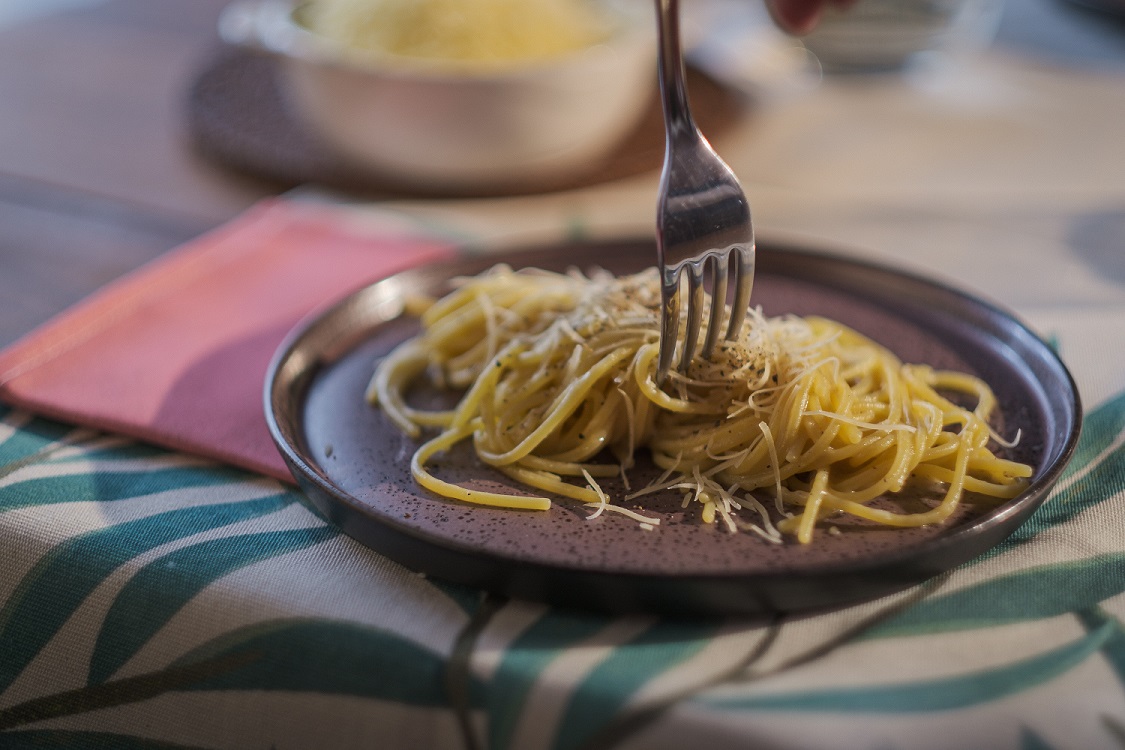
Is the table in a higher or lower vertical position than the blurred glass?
lower

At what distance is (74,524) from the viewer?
1.09m

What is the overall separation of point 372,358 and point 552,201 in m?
0.77

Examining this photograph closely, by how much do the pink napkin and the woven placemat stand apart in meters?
0.17

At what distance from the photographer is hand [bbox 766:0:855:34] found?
5.88 feet

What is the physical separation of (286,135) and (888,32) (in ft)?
4.70

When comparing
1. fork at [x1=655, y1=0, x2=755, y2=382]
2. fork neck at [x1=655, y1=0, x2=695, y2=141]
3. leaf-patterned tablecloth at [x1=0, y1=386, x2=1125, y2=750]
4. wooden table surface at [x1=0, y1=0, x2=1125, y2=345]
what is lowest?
wooden table surface at [x1=0, y1=0, x2=1125, y2=345]

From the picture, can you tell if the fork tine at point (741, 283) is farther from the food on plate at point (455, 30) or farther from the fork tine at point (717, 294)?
the food on plate at point (455, 30)

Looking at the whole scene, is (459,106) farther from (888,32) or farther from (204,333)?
(888,32)

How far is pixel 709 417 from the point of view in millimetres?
1184

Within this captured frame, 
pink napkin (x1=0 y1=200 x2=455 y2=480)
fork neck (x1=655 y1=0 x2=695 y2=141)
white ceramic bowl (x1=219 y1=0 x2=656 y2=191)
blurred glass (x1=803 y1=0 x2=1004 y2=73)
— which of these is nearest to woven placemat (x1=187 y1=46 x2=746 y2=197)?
white ceramic bowl (x1=219 y1=0 x2=656 y2=191)

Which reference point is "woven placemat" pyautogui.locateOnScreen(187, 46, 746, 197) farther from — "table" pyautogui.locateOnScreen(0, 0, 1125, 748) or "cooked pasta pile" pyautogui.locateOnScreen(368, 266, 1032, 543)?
"cooked pasta pile" pyautogui.locateOnScreen(368, 266, 1032, 543)

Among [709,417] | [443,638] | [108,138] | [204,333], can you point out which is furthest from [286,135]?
[443,638]

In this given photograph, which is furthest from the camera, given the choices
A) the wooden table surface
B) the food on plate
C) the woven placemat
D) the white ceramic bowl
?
the woven placemat

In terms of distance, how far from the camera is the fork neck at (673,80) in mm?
1135
